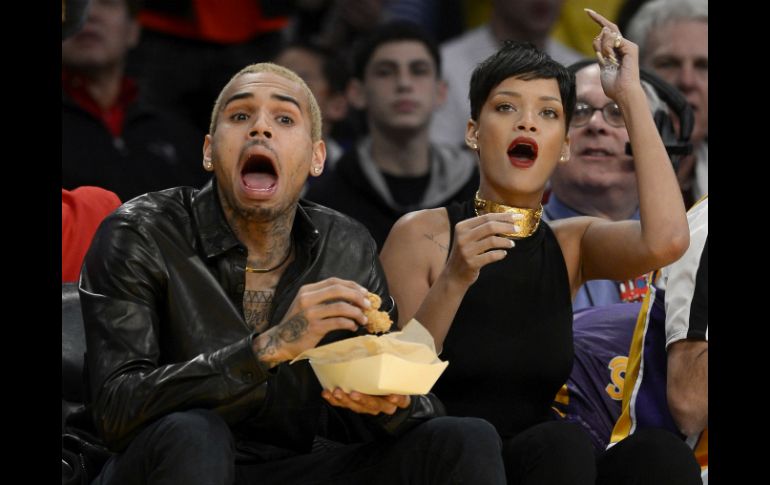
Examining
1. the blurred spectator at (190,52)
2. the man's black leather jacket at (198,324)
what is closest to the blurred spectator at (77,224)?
the man's black leather jacket at (198,324)

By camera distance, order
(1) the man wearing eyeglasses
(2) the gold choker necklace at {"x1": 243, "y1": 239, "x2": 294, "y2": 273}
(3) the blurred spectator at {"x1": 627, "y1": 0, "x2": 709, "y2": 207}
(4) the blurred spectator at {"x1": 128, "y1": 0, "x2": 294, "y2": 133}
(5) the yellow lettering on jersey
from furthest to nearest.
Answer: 1. (4) the blurred spectator at {"x1": 128, "y1": 0, "x2": 294, "y2": 133}
2. (3) the blurred spectator at {"x1": 627, "y1": 0, "x2": 709, "y2": 207}
3. (1) the man wearing eyeglasses
4. (5) the yellow lettering on jersey
5. (2) the gold choker necklace at {"x1": 243, "y1": 239, "x2": 294, "y2": 273}

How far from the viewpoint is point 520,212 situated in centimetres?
288

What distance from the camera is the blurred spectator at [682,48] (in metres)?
4.32

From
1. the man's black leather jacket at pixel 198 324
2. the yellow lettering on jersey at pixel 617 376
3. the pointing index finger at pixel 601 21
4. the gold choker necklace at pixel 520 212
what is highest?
the pointing index finger at pixel 601 21

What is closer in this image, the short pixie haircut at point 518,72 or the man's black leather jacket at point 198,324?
the man's black leather jacket at point 198,324

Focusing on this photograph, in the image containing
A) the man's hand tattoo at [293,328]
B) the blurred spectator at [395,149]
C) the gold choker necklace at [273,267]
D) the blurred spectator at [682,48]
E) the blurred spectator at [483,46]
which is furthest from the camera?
the blurred spectator at [483,46]

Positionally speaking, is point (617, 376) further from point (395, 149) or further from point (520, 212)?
point (395, 149)

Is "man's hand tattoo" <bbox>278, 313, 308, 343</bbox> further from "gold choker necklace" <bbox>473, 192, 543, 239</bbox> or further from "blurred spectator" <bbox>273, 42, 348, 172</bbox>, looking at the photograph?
"blurred spectator" <bbox>273, 42, 348, 172</bbox>

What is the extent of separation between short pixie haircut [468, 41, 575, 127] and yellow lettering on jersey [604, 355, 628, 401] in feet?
2.11

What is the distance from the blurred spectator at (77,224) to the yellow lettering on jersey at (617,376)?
1.32 m

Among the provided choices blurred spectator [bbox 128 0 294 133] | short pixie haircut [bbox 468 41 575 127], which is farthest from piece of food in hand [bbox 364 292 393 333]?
blurred spectator [bbox 128 0 294 133]

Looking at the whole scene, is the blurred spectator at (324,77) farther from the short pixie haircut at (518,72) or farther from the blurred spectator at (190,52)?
the short pixie haircut at (518,72)

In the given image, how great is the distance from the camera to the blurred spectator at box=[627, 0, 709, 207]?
14.2 feet

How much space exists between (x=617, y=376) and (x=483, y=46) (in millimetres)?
2505
